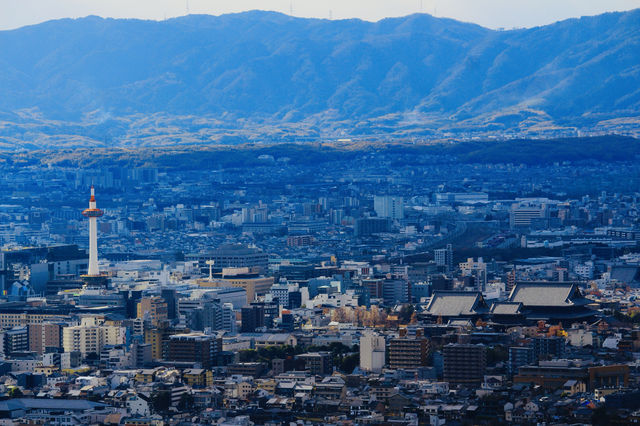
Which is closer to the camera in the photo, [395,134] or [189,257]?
[189,257]

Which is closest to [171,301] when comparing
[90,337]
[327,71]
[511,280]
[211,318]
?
[211,318]

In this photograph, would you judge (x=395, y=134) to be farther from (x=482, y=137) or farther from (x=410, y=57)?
(x=410, y=57)

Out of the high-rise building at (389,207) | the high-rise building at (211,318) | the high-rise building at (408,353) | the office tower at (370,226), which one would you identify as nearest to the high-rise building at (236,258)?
the high-rise building at (211,318)

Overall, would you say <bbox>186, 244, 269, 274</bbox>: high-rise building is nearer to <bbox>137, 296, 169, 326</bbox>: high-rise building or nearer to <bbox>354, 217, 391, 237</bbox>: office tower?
<bbox>137, 296, 169, 326</bbox>: high-rise building

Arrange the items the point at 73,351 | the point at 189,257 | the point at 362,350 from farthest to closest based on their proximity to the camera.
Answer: the point at 189,257, the point at 73,351, the point at 362,350

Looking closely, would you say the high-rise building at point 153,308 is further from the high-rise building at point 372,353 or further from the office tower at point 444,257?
the office tower at point 444,257

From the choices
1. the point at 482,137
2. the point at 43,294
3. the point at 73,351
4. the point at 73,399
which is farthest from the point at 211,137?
the point at 73,399

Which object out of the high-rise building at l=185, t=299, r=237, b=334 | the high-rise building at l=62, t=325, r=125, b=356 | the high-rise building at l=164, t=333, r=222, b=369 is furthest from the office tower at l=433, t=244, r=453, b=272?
the high-rise building at l=164, t=333, r=222, b=369
